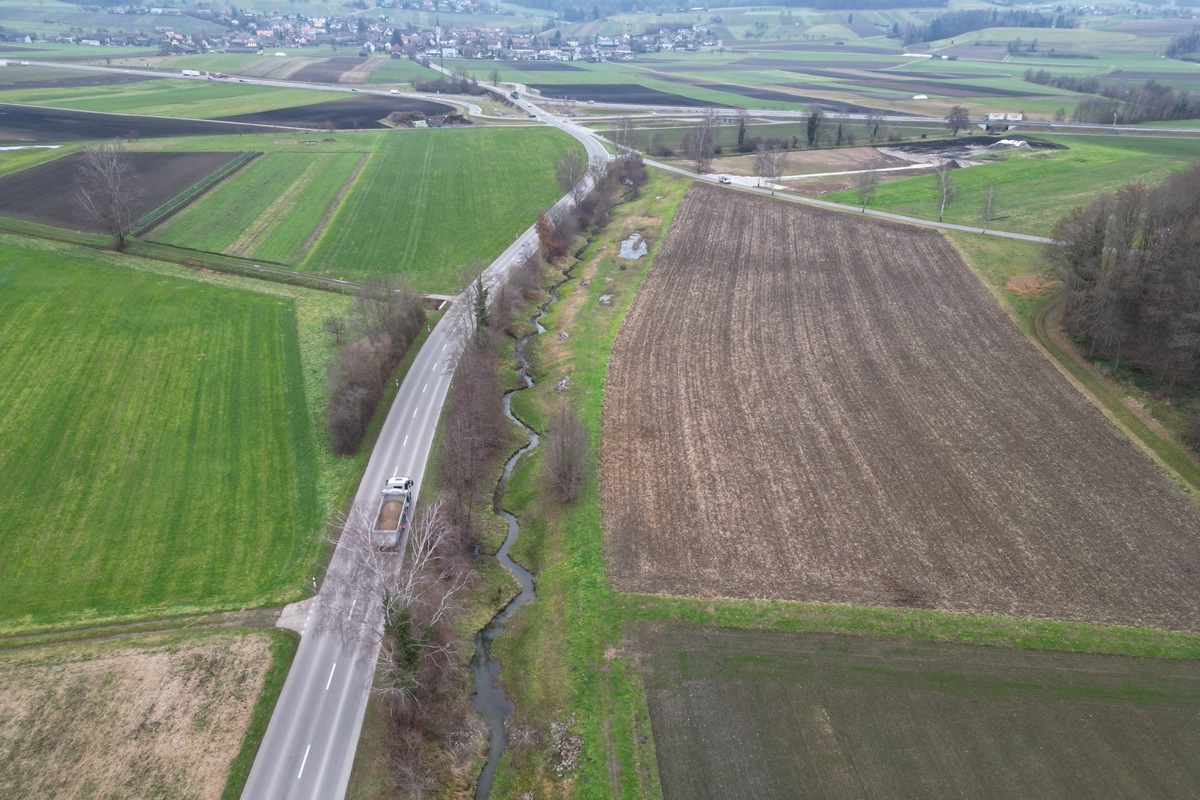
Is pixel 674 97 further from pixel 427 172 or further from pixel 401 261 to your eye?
pixel 401 261

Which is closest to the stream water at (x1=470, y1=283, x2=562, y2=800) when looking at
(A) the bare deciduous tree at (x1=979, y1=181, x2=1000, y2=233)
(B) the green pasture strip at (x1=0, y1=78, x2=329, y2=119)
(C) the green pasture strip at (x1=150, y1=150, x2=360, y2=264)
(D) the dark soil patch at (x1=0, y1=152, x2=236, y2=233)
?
(C) the green pasture strip at (x1=150, y1=150, x2=360, y2=264)

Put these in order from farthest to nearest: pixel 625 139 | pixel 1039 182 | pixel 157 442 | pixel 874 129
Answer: pixel 874 129 < pixel 625 139 < pixel 1039 182 < pixel 157 442

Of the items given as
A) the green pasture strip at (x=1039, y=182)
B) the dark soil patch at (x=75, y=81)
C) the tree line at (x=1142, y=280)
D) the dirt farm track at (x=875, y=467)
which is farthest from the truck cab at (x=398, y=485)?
the dark soil patch at (x=75, y=81)

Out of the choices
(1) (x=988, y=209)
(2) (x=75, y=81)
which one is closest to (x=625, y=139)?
(1) (x=988, y=209)

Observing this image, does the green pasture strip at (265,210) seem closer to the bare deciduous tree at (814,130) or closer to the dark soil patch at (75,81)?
the bare deciduous tree at (814,130)

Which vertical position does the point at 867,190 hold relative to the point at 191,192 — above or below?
above

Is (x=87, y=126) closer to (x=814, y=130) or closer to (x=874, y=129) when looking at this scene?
(x=814, y=130)

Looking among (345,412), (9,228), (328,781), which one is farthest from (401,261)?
(328,781)
